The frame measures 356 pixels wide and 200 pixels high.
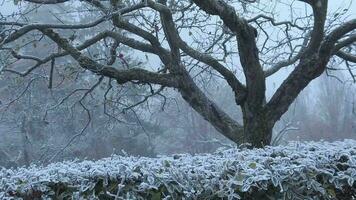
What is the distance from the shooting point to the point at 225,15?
20.4ft

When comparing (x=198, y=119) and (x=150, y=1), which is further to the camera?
(x=198, y=119)

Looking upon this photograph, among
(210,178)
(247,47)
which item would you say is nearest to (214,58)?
(247,47)

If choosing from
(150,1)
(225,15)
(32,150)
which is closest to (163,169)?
(225,15)

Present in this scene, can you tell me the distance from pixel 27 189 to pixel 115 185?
24.4 inches

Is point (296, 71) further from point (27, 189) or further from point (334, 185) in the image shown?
point (27, 189)

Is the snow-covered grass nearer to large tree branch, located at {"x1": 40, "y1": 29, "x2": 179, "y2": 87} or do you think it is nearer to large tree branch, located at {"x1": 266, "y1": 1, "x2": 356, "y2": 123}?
large tree branch, located at {"x1": 266, "y1": 1, "x2": 356, "y2": 123}

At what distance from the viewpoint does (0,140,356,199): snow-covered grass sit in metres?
3.04

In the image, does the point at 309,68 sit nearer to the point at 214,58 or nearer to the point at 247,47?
the point at 247,47

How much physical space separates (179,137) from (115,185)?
86.9 feet

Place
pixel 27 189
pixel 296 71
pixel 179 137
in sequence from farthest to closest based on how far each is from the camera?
pixel 179 137
pixel 296 71
pixel 27 189

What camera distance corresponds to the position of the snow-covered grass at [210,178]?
3043mm

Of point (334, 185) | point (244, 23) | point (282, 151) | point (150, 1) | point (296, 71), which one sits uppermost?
point (150, 1)

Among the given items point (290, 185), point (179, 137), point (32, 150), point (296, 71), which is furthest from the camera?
point (179, 137)

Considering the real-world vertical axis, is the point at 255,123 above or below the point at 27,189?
above
